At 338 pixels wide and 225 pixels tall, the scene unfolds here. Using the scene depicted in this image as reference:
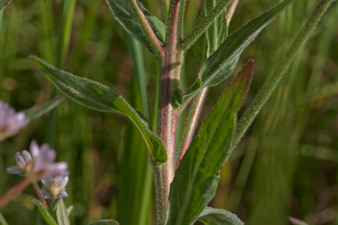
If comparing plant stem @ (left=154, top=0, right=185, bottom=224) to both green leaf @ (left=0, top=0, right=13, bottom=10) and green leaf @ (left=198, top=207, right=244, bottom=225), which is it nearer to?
green leaf @ (left=198, top=207, right=244, bottom=225)

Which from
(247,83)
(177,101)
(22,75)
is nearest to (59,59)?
(177,101)

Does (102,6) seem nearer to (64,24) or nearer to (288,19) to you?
(64,24)

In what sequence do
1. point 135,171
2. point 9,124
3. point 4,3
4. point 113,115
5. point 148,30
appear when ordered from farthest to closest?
point 113,115 → point 135,171 → point 148,30 → point 4,3 → point 9,124

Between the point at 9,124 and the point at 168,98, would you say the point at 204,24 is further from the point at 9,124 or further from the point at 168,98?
the point at 9,124

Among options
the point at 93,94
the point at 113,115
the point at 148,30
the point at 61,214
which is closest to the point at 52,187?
the point at 61,214

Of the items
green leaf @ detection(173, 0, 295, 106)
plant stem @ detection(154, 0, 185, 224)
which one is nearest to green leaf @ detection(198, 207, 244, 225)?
plant stem @ detection(154, 0, 185, 224)

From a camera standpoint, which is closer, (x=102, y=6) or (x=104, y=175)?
(x=104, y=175)
